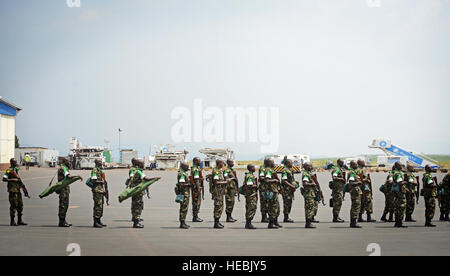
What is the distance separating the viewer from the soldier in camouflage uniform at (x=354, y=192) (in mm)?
13188

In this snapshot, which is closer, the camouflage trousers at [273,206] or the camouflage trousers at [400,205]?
the camouflage trousers at [273,206]

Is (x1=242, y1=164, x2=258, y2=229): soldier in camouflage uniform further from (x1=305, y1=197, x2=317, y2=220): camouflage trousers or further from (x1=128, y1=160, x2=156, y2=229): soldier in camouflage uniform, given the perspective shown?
(x1=128, y1=160, x2=156, y2=229): soldier in camouflage uniform

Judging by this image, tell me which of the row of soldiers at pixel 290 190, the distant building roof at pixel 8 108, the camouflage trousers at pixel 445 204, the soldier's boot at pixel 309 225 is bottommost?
the soldier's boot at pixel 309 225

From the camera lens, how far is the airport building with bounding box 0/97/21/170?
174 ft

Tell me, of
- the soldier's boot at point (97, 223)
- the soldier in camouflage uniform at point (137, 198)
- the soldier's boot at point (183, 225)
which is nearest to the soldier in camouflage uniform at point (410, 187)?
the soldier's boot at point (183, 225)

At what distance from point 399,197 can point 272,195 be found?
342 cm

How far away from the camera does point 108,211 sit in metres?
17.4

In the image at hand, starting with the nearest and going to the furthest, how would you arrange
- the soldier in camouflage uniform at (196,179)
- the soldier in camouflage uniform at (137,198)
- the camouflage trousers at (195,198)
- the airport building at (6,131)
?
the soldier in camouflage uniform at (137,198) → the soldier in camouflage uniform at (196,179) → the camouflage trousers at (195,198) → the airport building at (6,131)

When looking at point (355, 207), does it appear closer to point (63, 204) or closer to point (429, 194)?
point (429, 194)

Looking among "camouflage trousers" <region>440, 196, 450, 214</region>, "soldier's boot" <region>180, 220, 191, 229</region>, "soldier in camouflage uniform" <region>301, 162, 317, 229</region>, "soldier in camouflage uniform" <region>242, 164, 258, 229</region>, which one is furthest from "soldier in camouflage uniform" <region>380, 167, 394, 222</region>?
"soldier's boot" <region>180, 220, 191, 229</region>

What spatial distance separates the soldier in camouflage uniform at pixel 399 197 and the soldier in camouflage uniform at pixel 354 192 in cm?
92

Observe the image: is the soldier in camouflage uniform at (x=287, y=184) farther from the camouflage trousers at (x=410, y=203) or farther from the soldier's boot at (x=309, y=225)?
the camouflage trousers at (x=410, y=203)
